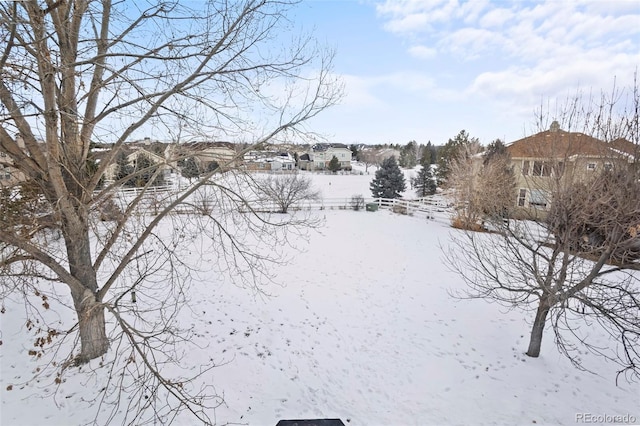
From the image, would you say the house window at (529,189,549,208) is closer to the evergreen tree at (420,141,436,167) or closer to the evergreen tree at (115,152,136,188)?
the evergreen tree at (115,152,136,188)

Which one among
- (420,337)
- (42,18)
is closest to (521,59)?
(420,337)

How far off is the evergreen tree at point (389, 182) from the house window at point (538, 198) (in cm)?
2114

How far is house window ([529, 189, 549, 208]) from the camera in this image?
14.4 ft

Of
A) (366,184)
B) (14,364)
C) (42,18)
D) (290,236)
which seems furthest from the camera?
(366,184)

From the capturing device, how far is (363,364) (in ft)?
15.8

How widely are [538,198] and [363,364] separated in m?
3.83

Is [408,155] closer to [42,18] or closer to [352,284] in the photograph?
[352,284]

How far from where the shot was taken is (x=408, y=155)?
54.0 m

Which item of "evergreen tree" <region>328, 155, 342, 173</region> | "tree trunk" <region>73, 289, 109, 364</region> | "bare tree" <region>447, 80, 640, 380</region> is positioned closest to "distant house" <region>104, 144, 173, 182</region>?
"tree trunk" <region>73, 289, 109, 364</region>

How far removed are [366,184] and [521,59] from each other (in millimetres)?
30777

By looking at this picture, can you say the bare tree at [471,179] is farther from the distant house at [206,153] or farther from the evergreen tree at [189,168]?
the evergreen tree at [189,168]

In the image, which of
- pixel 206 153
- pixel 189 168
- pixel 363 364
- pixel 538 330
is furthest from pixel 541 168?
pixel 189 168

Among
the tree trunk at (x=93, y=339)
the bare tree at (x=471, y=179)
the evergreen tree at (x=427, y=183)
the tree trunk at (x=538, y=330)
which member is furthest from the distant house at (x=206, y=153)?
the evergreen tree at (x=427, y=183)

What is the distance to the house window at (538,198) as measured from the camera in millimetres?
4391
